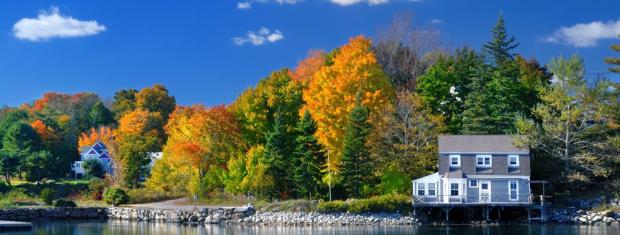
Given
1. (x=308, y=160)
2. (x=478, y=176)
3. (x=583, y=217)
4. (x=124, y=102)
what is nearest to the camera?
(x=583, y=217)

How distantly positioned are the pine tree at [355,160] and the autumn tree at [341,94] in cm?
202

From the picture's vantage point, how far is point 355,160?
192 feet

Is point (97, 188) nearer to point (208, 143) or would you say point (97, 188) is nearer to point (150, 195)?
point (150, 195)

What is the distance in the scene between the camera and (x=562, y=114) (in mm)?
57719

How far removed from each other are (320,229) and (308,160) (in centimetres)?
936

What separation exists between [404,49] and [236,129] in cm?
2206

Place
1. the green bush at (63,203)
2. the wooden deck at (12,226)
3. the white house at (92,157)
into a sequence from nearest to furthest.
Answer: the wooden deck at (12,226) → the green bush at (63,203) → the white house at (92,157)

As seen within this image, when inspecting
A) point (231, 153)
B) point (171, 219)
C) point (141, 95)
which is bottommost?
point (171, 219)

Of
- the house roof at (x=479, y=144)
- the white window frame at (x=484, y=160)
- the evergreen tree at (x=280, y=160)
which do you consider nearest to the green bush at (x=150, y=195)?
the evergreen tree at (x=280, y=160)

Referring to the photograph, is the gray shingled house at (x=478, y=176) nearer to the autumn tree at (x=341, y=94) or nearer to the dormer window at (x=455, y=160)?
the dormer window at (x=455, y=160)

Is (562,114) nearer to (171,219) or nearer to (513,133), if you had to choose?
(513,133)

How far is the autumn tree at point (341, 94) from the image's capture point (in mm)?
62719

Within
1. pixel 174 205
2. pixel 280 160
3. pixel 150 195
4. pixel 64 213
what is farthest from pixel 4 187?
pixel 280 160

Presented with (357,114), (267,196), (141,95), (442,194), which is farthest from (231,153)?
(141,95)
